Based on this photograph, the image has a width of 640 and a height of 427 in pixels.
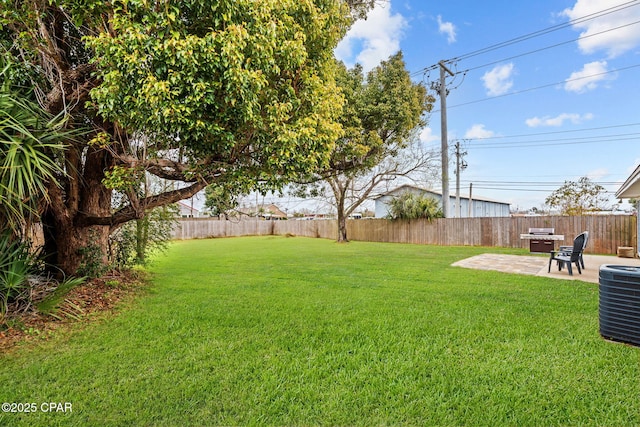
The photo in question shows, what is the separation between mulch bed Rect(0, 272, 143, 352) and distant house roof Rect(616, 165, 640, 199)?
35.0ft

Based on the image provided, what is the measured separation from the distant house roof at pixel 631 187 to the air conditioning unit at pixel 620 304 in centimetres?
593

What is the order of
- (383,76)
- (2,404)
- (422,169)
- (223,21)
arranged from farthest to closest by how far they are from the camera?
(422,169) → (383,76) → (223,21) → (2,404)

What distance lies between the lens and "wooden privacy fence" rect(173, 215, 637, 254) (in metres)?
10.7

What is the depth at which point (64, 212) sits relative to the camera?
451 cm

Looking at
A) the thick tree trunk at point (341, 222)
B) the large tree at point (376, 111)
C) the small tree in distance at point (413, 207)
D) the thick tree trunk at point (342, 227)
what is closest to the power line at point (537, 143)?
the small tree in distance at point (413, 207)

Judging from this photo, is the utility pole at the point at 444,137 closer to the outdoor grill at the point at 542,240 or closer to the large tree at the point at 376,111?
the large tree at the point at 376,111

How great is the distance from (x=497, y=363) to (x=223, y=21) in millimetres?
4318

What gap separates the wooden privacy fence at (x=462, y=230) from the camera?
10719 mm

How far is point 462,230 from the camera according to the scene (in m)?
14.3

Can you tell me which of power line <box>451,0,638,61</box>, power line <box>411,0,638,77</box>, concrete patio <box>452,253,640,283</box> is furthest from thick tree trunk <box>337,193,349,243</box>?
power line <box>451,0,638,61</box>

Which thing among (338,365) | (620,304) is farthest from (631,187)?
(338,365)

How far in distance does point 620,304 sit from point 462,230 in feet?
38.8

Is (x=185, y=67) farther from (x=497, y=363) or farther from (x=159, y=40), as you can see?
(x=497, y=363)

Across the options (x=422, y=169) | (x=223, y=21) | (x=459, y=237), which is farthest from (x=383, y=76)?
(x=223, y=21)
